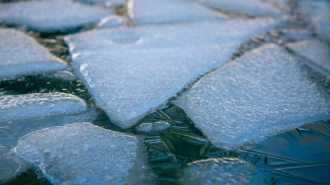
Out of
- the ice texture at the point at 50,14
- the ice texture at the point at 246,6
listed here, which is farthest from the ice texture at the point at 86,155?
the ice texture at the point at 246,6

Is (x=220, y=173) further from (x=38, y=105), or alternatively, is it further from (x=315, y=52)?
(x=315, y=52)

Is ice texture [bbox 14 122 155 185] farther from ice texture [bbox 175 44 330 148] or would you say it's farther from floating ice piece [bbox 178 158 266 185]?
ice texture [bbox 175 44 330 148]

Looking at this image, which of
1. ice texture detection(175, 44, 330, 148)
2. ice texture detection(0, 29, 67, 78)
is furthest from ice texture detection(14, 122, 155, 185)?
ice texture detection(0, 29, 67, 78)

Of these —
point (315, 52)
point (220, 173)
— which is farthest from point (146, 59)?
point (315, 52)

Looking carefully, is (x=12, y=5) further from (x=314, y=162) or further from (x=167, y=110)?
(x=314, y=162)

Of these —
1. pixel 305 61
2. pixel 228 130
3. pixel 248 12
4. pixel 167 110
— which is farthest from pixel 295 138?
pixel 248 12

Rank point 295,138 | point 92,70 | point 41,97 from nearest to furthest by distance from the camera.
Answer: point 295,138, point 41,97, point 92,70

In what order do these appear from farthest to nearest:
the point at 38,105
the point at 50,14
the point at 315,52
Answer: the point at 50,14, the point at 315,52, the point at 38,105
